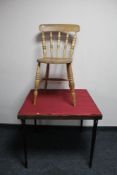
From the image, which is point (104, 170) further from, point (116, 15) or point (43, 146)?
point (116, 15)

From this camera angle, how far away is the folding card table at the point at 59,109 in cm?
147

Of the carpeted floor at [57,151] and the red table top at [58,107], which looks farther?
the carpeted floor at [57,151]

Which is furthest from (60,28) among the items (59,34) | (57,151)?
(57,151)

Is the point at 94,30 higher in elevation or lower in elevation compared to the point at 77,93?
higher

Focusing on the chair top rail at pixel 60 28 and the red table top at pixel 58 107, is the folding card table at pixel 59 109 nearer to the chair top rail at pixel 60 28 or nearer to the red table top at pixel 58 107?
the red table top at pixel 58 107

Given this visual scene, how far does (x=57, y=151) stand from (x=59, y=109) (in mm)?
602

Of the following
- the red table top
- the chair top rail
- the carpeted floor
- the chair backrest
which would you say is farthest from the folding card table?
the chair top rail

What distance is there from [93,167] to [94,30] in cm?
141

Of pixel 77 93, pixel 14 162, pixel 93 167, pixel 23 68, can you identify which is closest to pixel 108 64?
pixel 77 93

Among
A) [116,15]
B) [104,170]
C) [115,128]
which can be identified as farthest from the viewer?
[115,128]

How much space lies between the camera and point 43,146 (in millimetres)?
1962

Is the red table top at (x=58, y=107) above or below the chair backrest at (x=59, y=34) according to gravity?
below

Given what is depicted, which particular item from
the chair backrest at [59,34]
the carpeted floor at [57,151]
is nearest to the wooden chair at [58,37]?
the chair backrest at [59,34]

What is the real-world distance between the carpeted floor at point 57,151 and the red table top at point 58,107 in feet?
1.81
